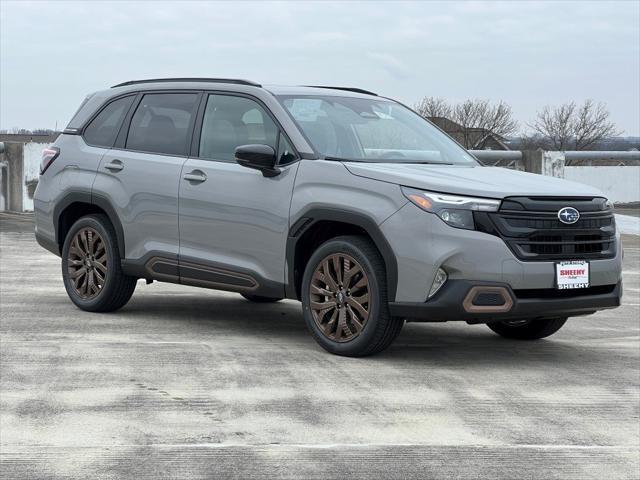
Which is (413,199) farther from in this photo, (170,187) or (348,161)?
(170,187)

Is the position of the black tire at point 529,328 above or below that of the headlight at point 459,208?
below

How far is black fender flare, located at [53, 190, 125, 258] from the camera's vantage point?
926 cm

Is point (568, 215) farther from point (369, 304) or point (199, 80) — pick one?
point (199, 80)

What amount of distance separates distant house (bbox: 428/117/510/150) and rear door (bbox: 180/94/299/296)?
4714 centimetres

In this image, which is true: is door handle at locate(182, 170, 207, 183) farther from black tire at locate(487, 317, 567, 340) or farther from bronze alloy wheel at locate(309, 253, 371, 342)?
black tire at locate(487, 317, 567, 340)

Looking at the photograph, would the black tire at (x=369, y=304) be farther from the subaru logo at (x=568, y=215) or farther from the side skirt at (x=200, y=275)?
the subaru logo at (x=568, y=215)

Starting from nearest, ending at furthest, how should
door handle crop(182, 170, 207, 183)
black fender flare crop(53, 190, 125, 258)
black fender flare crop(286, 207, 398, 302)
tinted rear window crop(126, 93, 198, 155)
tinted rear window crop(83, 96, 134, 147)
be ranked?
black fender flare crop(286, 207, 398, 302), door handle crop(182, 170, 207, 183), tinted rear window crop(126, 93, 198, 155), black fender flare crop(53, 190, 125, 258), tinted rear window crop(83, 96, 134, 147)

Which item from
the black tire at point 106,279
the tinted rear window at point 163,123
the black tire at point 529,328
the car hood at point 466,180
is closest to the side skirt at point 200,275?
the black tire at point 106,279

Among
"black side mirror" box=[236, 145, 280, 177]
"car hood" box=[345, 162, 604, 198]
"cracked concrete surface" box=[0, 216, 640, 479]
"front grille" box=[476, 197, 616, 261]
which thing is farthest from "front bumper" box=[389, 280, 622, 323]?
"black side mirror" box=[236, 145, 280, 177]

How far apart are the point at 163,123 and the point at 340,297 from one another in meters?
2.41

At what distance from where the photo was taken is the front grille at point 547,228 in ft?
23.5

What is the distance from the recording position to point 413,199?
285 inches

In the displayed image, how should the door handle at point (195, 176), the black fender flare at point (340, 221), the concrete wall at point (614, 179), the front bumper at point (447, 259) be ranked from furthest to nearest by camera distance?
the concrete wall at point (614, 179) → the door handle at point (195, 176) → the black fender flare at point (340, 221) → the front bumper at point (447, 259)

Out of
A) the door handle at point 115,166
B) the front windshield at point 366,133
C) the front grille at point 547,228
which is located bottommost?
the front grille at point 547,228
